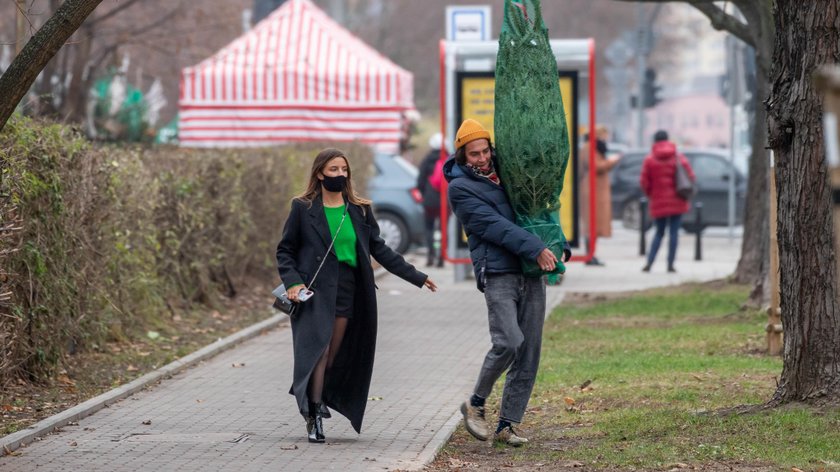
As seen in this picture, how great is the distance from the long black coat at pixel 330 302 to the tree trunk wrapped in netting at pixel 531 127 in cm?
74

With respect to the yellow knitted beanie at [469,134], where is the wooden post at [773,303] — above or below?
below

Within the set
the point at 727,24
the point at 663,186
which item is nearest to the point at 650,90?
the point at 663,186

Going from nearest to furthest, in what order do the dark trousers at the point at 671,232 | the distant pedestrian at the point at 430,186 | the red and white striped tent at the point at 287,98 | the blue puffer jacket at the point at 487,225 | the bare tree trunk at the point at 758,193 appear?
the blue puffer jacket at the point at 487,225 → the bare tree trunk at the point at 758,193 → the dark trousers at the point at 671,232 → the distant pedestrian at the point at 430,186 → the red and white striped tent at the point at 287,98

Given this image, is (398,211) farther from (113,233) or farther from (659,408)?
(659,408)

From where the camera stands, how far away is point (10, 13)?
107 feet

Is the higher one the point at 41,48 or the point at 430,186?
the point at 41,48

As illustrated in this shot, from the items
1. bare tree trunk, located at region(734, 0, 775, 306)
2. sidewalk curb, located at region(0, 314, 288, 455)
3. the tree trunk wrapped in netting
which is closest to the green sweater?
the tree trunk wrapped in netting

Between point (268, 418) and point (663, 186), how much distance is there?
1158cm

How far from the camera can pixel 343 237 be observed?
314 inches

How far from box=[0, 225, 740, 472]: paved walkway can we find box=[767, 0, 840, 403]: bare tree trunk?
6.15ft

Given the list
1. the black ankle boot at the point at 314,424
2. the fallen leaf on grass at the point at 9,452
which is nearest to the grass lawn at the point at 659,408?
the black ankle boot at the point at 314,424

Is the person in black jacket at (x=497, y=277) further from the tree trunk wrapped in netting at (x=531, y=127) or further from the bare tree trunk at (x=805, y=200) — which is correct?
the bare tree trunk at (x=805, y=200)

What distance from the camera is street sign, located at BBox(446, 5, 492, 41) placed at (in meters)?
18.4

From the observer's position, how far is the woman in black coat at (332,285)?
787cm
